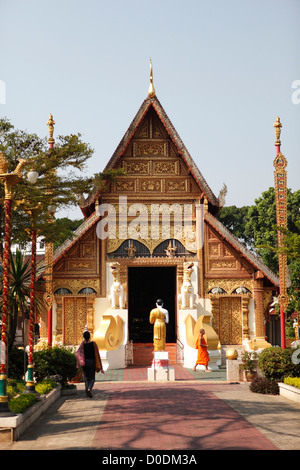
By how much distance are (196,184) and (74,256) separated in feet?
18.5

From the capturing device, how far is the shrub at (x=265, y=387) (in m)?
13.8

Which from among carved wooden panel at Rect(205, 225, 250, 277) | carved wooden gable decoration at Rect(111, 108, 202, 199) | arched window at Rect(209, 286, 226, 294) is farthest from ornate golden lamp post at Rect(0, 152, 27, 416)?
arched window at Rect(209, 286, 226, 294)

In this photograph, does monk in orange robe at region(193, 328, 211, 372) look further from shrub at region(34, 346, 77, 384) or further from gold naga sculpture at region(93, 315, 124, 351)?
shrub at region(34, 346, 77, 384)

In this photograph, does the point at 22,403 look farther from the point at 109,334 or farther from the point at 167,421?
the point at 109,334

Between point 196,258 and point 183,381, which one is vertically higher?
point 196,258

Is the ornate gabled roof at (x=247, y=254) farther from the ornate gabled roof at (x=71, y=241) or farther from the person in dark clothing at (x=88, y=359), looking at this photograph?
the person in dark clothing at (x=88, y=359)

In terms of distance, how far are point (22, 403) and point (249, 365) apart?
8.20 metres

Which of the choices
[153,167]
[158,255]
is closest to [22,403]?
[158,255]

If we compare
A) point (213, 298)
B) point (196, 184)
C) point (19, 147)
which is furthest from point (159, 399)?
point (196, 184)

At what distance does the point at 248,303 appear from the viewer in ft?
73.3

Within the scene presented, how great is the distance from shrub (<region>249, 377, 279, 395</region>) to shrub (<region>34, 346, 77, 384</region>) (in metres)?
4.64

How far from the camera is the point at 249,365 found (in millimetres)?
16188

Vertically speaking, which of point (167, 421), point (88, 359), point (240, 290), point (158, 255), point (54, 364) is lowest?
point (167, 421)
